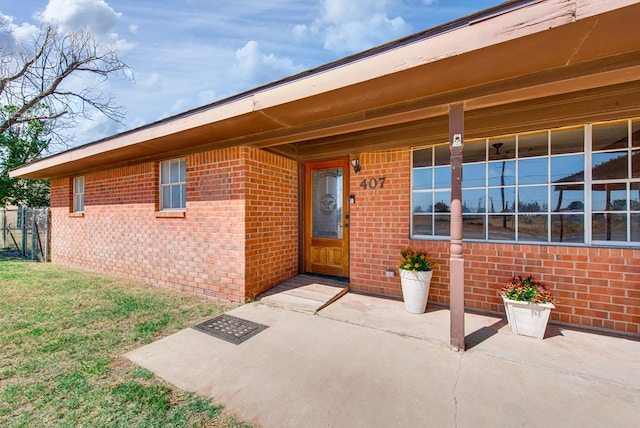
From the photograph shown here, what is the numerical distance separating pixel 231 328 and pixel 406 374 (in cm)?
214

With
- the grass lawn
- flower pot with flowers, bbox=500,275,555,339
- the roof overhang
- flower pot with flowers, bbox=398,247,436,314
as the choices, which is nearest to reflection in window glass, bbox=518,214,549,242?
flower pot with flowers, bbox=500,275,555,339

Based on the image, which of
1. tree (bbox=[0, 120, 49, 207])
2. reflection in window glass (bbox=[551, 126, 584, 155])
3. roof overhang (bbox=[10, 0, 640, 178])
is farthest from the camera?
tree (bbox=[0, 120, 49, 207])

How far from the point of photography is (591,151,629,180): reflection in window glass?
3.02 metres

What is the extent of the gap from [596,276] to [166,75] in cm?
921

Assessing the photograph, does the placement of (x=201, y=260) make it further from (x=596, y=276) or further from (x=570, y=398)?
(x=596, y=276)

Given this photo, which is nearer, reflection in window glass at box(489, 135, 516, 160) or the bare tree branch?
reflection in window glass at box(489, 135, 516, 160)

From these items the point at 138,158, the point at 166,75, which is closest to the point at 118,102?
the point at 166,75

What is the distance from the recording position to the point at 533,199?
3.45m

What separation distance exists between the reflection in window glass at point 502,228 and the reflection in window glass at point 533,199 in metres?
0.20

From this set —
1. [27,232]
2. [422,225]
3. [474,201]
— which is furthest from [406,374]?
[27,232]

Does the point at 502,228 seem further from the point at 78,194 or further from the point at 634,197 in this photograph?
the point at 78,194

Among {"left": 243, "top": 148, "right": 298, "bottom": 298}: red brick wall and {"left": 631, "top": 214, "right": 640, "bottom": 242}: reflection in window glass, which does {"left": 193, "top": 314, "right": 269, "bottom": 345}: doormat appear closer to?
{"left": 243, "top": 148, "right": 298, "bottom": 298}: red brick wall

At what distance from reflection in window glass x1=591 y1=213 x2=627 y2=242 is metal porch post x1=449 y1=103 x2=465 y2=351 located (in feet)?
6.36

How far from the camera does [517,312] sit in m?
2.98
